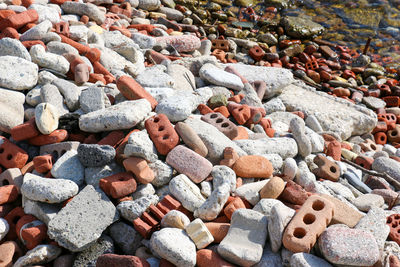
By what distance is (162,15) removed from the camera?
7598 millimetres

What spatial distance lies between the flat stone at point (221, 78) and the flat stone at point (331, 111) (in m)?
0.85

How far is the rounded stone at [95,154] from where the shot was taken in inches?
121

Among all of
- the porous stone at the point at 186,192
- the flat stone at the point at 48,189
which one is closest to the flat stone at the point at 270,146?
the porous stone at the point at 186,192

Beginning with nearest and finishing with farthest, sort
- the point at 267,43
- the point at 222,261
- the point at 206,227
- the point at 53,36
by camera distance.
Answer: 1. the point at 222,261
2. the point at 206,227
3. the point at 53,36
4. the point at 267,43

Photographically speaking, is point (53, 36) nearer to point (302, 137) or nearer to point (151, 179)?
point (151, 179)

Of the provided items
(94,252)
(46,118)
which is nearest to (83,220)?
(94,252)

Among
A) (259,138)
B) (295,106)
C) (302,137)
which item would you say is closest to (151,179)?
(259,138)

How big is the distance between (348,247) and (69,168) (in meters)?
2.06

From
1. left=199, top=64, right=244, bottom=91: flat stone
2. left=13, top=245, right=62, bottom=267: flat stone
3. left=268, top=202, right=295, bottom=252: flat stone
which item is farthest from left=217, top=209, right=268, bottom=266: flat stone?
left=199, top=64, right=244, bottom=91: flat stone

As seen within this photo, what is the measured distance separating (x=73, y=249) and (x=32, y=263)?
276 mm

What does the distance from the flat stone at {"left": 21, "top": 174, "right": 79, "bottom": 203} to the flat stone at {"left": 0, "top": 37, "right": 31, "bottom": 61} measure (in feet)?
5.48

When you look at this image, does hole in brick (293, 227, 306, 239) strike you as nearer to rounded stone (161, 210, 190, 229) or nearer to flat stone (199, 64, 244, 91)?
rounded stone (161, 210, 190, 229)

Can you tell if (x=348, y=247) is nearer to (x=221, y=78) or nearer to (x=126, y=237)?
(x=126, y=237)

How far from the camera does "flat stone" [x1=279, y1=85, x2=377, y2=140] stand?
207 inches
